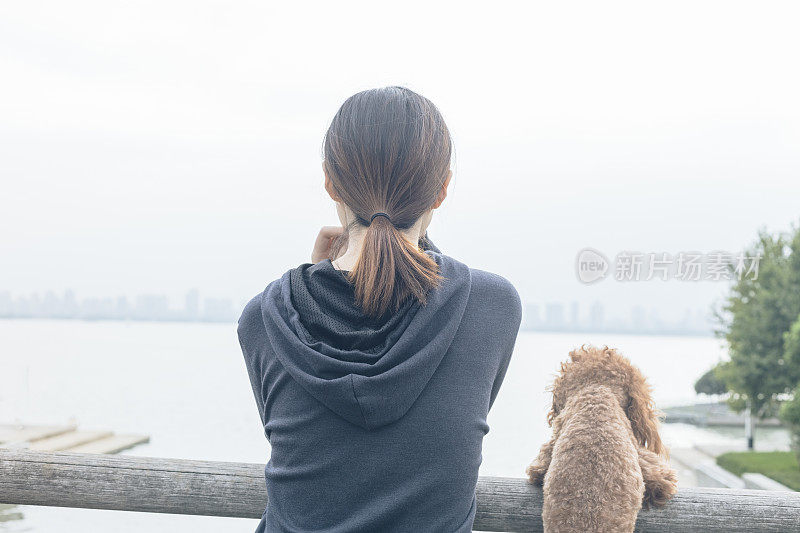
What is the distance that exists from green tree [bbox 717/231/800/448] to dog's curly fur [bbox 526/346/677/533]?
26.0 metres

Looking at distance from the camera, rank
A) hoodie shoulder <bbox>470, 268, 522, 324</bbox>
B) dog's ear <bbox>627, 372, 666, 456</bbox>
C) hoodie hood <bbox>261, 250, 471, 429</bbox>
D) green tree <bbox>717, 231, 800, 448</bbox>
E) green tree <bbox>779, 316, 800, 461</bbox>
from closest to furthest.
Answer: hoodie hood <bbox>261, 250, 471, 429</bbox> → hoodie shoulder <bbox>470, 268, 522, 324</bbox> → dog's ear <bbox>627, 372, 666, 456</bbox> → green tree <bbox>779, 316, 800, 461</bbox> → green tree <bbox>717, 231, 800, 448</bbox>

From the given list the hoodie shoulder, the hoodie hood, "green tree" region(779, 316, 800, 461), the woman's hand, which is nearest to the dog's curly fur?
the hoodie shoulder

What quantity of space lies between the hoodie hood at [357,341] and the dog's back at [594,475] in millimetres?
356

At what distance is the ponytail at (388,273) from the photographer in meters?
0.98

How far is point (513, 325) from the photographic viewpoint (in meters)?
1.09

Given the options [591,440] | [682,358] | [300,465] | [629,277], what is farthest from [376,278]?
[682,358]

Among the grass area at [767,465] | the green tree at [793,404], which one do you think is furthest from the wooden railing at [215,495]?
the grass area at [767,465]

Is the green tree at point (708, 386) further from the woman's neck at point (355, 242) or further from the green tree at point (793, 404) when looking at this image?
the woman's neck at point (355, 242)

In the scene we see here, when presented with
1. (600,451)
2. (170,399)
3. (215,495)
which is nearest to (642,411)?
(600,451)

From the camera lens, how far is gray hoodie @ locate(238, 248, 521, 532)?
38.0 inches

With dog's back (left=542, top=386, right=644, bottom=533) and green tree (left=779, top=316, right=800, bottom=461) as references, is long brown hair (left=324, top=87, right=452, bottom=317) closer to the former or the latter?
dog's back (left=542, top=386, right=644, bottom=533)

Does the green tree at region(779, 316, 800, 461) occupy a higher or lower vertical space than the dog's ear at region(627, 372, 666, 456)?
lower

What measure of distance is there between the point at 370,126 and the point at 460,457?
541 millimetres

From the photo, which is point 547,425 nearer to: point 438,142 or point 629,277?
point 438,142
